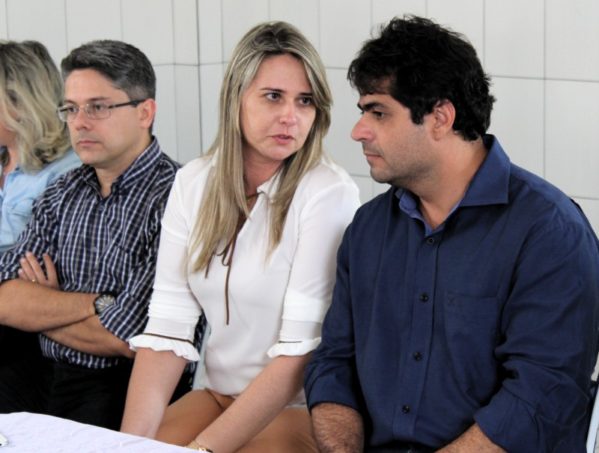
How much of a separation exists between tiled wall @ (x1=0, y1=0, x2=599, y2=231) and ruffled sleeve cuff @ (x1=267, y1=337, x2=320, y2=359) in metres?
1.21

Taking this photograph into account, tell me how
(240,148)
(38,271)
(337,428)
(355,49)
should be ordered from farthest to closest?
(355,49) → (38,271) → (240,148) → (337,428)

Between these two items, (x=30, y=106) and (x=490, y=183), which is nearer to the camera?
(x=490, y=183)

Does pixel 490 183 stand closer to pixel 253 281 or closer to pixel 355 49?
pixel 253 281

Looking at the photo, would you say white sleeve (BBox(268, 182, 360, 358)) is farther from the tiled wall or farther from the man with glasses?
the tiled wall

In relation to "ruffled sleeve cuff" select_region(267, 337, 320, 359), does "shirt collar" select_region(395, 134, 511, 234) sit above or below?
above

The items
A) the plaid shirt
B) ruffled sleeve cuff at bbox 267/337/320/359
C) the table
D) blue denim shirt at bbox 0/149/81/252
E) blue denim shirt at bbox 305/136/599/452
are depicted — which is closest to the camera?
the table

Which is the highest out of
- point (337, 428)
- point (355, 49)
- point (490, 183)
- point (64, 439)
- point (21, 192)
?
point (355, 49)

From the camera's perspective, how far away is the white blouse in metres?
2.25

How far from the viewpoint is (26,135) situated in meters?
3.07

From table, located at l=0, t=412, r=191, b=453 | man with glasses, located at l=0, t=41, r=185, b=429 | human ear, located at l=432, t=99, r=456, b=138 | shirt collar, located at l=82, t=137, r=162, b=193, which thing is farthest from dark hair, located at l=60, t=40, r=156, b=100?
table, located at l=0, t=412, r=191, b=453

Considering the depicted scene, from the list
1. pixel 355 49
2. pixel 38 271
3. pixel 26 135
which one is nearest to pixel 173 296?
pixel 38 271

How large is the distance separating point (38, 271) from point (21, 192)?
0.40 m

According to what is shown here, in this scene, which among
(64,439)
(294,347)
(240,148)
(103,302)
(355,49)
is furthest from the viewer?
(355,49)

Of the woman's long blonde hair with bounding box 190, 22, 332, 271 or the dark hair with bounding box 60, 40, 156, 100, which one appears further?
the dark hair with bounding box 60, 40, 156, 100
